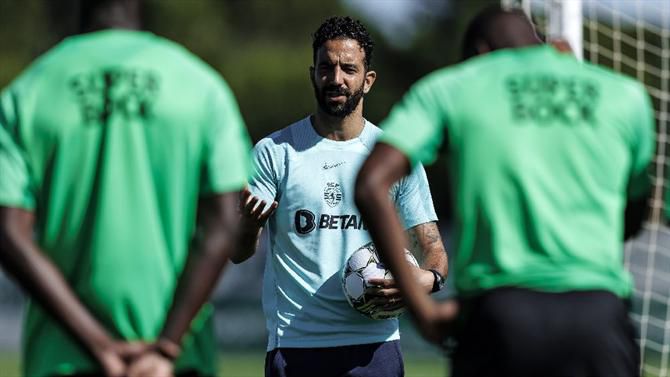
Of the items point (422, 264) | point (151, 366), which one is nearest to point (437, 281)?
point (422, 264)

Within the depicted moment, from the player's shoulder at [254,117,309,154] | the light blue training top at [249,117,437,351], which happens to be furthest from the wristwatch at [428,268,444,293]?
the player's shoulder at [254,117,309,154]

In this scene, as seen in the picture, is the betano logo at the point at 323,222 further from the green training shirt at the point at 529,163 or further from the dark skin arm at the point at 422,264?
the green training shirt at the point at 529,163

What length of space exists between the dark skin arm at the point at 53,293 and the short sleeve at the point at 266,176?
9.16 feet

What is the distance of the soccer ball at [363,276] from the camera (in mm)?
6836

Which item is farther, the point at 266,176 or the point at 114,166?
the point at 266,176

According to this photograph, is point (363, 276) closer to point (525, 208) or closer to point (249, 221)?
point (249, 221)

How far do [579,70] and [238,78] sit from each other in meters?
38.8

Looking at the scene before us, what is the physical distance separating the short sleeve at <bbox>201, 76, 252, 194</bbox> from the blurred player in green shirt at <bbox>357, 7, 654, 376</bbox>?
0.41 meters

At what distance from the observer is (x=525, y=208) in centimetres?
453

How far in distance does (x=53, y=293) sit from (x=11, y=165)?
42cm

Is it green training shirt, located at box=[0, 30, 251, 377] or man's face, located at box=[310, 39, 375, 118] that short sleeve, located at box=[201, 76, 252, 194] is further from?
man's face, located at box=[310, 39, 375, 118]

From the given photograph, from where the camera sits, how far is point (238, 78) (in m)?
43.2

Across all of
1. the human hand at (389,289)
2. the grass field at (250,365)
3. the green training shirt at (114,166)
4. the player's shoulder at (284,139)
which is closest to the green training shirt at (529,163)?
the green training shirt at (114,166)

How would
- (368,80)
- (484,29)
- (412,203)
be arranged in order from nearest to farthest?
(484,29) → (412,203) → (368,80)
